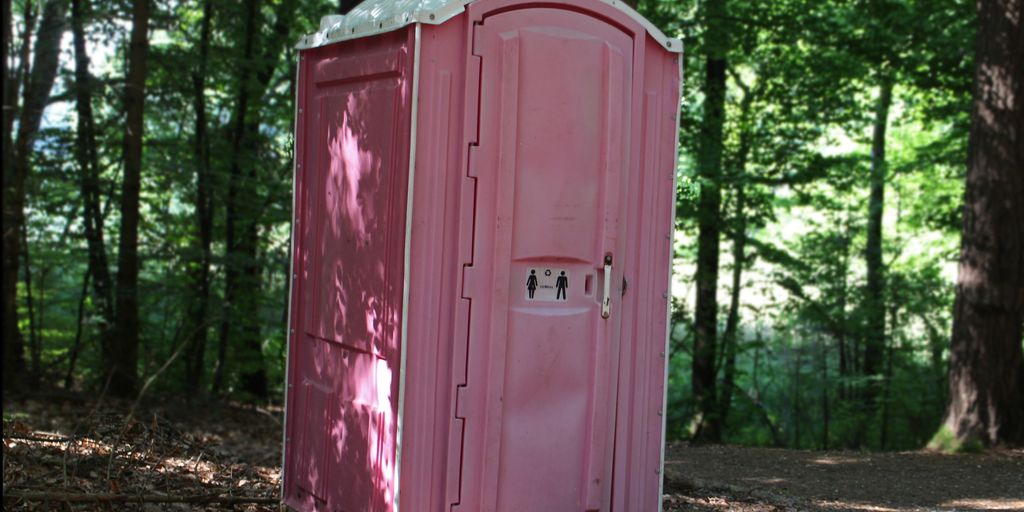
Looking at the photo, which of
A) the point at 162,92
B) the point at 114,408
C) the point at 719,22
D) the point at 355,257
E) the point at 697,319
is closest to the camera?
the point at 355,257

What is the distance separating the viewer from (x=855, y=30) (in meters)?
14.0

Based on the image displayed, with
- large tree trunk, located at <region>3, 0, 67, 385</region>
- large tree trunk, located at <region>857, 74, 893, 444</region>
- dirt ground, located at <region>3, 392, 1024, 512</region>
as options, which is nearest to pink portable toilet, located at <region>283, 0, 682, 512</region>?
dirt ground, located at <region>3, 392, 1024, 512</region>

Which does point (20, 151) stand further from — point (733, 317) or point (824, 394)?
point (824, 394)

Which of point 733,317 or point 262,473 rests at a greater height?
point 733,317

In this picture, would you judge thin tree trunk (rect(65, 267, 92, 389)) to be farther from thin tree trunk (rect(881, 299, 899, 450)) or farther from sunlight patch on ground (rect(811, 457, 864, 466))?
thin tree trunk (rect(881, 299, 899, 450))

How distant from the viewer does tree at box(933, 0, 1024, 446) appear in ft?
27.7

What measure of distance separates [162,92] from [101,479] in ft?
26.4

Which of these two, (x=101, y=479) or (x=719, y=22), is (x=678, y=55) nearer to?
(x=101, y=479)

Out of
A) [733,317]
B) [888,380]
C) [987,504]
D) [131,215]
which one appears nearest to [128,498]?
[987,504]

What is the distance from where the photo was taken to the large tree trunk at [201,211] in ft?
39.3

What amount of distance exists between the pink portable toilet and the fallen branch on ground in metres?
0.76

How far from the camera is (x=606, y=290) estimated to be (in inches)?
155

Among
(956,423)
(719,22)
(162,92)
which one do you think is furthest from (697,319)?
(162,92)

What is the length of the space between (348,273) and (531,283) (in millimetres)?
794
